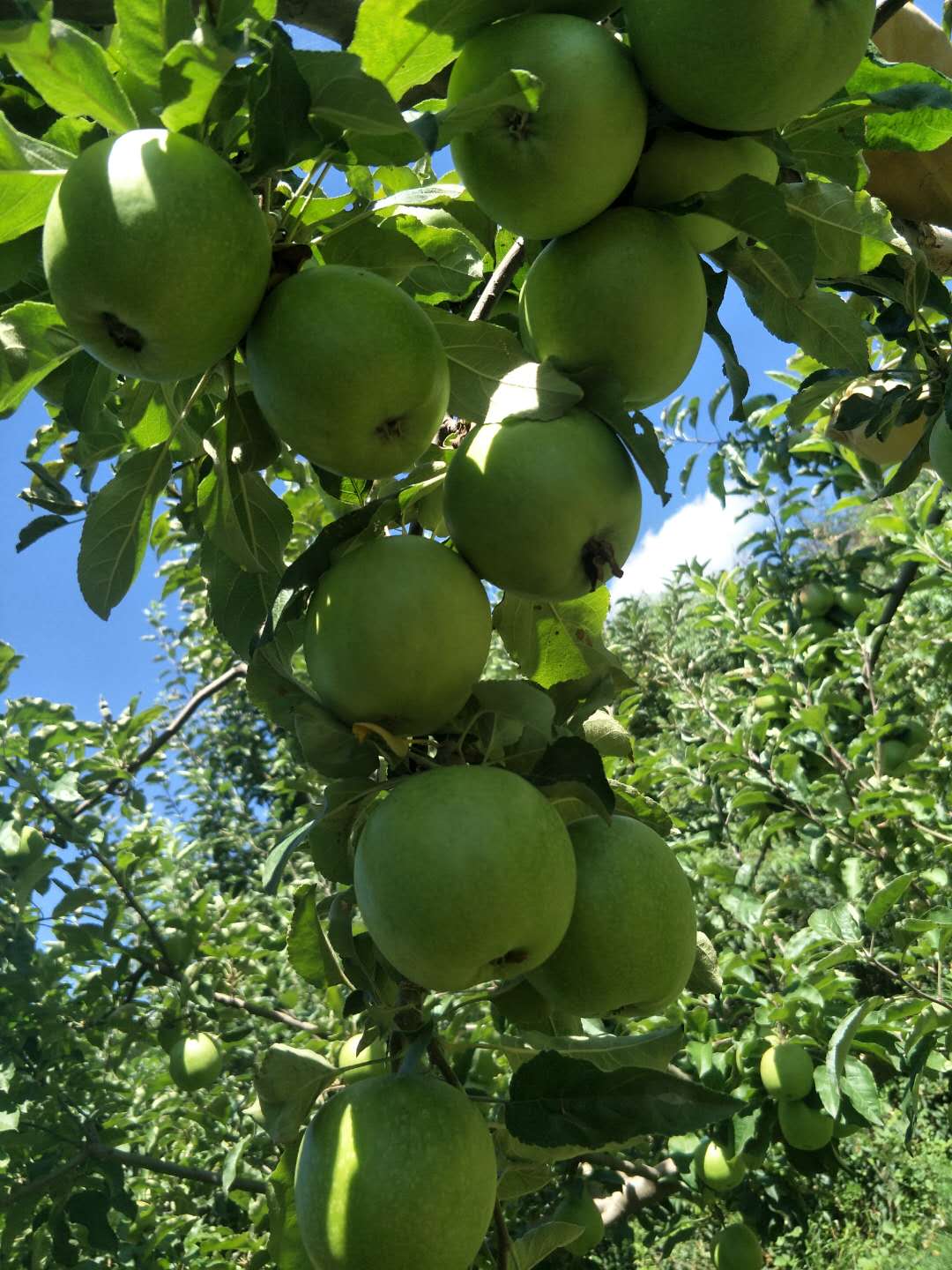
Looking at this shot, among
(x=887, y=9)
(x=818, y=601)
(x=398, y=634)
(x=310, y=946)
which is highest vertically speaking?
(x=818, y=601)

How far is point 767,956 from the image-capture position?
3268mm

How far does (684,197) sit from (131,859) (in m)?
2.93

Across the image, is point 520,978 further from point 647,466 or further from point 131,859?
point 131,859

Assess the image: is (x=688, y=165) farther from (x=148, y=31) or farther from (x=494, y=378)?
(x=148, y=31)

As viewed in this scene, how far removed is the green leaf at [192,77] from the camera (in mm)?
770

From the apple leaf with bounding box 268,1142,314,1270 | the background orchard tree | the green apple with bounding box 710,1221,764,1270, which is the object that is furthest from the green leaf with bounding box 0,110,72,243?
the green apple with bounding box 710,1221,764,1270

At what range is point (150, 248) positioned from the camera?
77cm

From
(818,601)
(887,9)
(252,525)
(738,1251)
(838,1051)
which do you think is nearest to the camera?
(252,525)

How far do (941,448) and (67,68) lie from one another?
1416 mm

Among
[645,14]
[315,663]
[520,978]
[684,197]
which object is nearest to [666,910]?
[520,978]

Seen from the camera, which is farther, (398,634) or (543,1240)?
(543,1240)

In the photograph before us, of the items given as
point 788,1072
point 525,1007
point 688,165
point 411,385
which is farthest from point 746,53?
point 788,1072

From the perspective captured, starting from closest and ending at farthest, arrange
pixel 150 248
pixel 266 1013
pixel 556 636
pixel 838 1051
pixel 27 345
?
pixel 150 248 → pixel 27 345 → pixel 556 636 → pixel 838 1051 → pixel 266 1013

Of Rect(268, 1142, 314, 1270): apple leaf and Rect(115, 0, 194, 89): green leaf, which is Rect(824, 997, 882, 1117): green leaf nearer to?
Rect(268, 1142, 314, 1270): apple leaf
